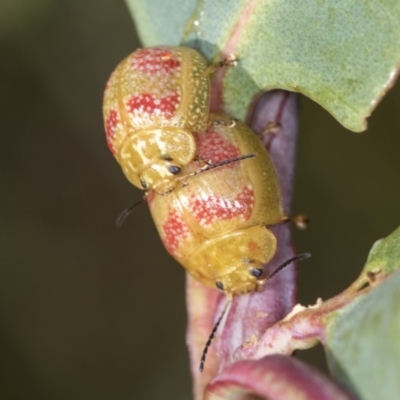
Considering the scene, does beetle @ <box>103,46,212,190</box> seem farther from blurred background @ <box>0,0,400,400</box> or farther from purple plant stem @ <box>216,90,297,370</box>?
blurred background @ <box>0,0,400,400</box>

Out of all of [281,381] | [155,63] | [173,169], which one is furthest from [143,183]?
[281,381]

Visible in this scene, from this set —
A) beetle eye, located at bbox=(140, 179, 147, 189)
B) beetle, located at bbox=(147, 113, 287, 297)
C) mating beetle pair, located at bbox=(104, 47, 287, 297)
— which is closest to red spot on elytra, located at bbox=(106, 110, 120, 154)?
mating beetle pair, located at bbox=(104, 47, 287, 297)

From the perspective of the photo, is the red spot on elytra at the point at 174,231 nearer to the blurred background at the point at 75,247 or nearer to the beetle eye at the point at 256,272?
the beetle eye at the point at 256,272

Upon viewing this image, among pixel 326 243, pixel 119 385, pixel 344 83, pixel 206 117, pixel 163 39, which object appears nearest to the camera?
pixel 344 83

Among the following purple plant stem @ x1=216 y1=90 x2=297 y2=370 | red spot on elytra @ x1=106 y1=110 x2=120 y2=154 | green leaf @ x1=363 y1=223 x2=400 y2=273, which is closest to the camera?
green leaf @ x1=363 y1=223 x2=400 y2=273

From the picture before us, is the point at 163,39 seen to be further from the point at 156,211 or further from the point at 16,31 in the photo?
the point at 16,31

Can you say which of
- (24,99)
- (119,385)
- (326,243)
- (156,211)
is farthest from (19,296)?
(156,211)

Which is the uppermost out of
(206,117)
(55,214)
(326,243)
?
(206,117)
